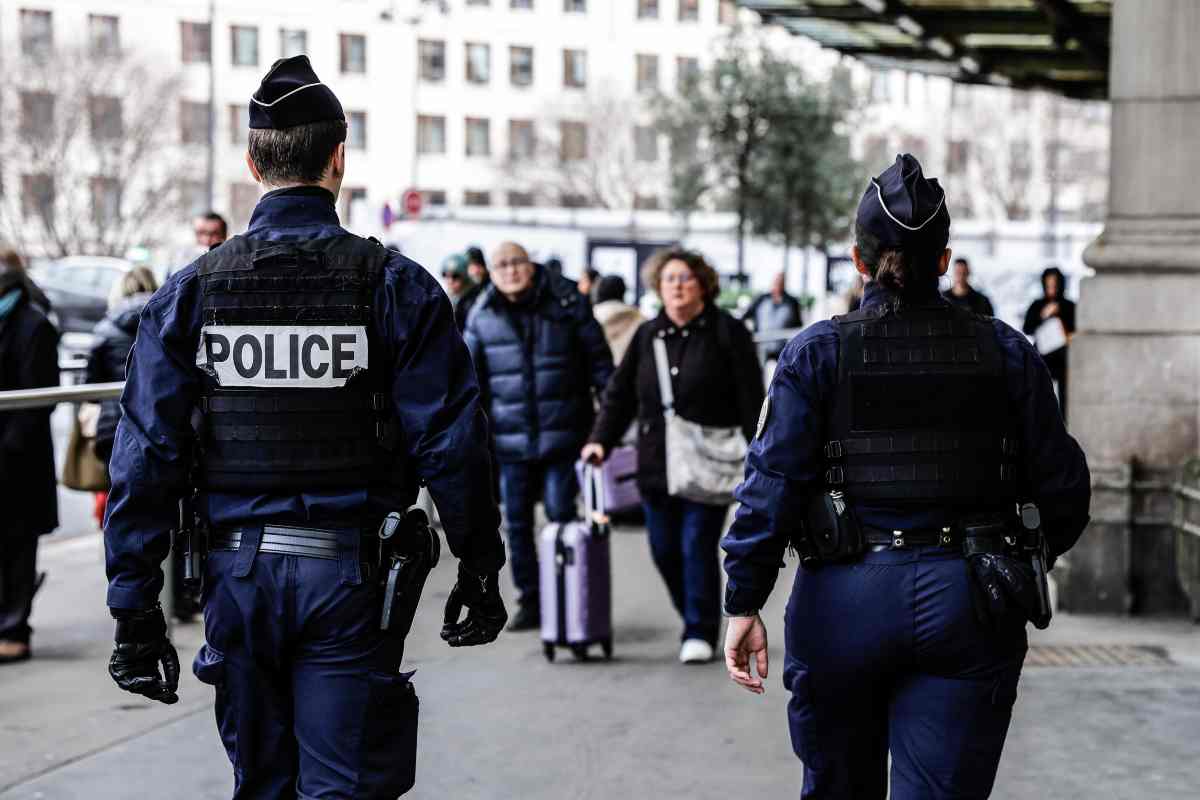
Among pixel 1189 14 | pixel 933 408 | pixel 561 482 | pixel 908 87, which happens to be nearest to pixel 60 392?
pixel 561 482

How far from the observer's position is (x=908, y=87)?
282 feet

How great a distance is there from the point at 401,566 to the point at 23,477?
4.59 meters

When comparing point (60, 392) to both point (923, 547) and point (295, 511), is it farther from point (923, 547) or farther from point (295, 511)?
point (923, 547)

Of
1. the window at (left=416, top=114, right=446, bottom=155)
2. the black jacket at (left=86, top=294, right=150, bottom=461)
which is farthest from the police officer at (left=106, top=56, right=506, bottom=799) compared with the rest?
the window at (left=416, top=114, right=446, bottom=155)

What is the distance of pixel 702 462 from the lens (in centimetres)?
765

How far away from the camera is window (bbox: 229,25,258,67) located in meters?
73.1

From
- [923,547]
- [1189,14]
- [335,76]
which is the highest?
[335,76]

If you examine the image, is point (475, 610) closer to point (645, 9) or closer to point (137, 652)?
point (137, 652)

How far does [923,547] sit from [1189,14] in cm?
572

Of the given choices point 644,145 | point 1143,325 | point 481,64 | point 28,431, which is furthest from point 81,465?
point 481,64

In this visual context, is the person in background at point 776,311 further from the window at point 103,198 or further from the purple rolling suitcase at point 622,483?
the window at point 103,198

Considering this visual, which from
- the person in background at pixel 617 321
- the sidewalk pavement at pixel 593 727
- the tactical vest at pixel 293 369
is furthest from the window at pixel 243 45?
the tactical vest at pixel 293 369

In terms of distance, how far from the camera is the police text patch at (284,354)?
3613 mm

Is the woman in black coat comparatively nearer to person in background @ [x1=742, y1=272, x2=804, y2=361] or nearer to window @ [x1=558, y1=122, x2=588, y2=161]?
person in background @ [x1=742, y1=272, x2=804, y2=361]
